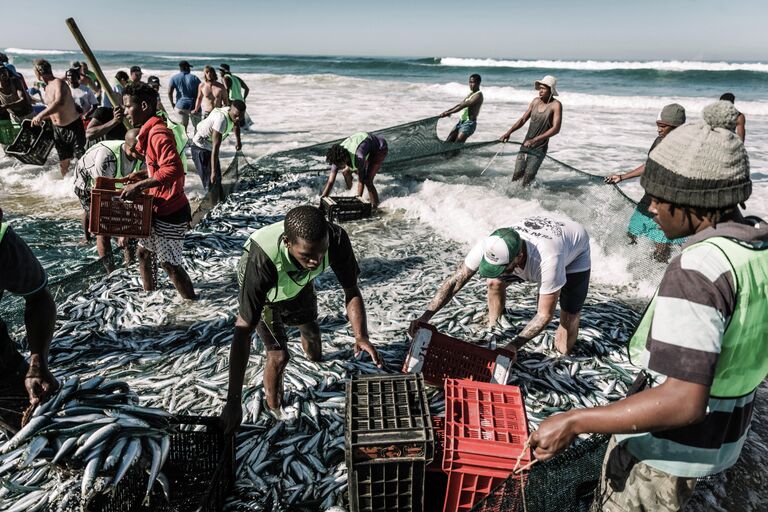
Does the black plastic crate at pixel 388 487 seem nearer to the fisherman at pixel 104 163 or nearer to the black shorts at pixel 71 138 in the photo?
the fisherman at pixel 104 163

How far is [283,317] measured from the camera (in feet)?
13.5

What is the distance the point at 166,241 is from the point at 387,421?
3.70 m

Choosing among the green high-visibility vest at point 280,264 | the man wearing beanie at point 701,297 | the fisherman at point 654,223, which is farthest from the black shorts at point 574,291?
the man wearing beanie at point 701,297

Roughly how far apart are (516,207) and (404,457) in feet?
22.3

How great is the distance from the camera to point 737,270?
59.1 inches

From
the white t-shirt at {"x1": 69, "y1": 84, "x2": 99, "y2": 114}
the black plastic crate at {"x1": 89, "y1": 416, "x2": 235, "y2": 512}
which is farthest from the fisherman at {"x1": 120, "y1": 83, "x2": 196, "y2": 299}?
the white t-shirt at {"x1": 69, "y1": 84, "x2": 99, "y2": 114}

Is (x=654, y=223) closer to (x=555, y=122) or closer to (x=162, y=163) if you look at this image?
(x=555, y=122)

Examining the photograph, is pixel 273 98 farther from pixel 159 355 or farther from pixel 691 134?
pixel 691 134

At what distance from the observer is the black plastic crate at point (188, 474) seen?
279 centimetres

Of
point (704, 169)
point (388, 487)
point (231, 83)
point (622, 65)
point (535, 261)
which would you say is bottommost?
point (388, 487)

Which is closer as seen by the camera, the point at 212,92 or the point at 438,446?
the point at 438,446

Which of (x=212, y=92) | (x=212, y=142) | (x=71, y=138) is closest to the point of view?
(x=212, y=142)

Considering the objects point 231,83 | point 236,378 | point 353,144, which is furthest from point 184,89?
point 236,378

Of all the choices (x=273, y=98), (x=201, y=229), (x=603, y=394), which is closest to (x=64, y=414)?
(x=603, y=394)
